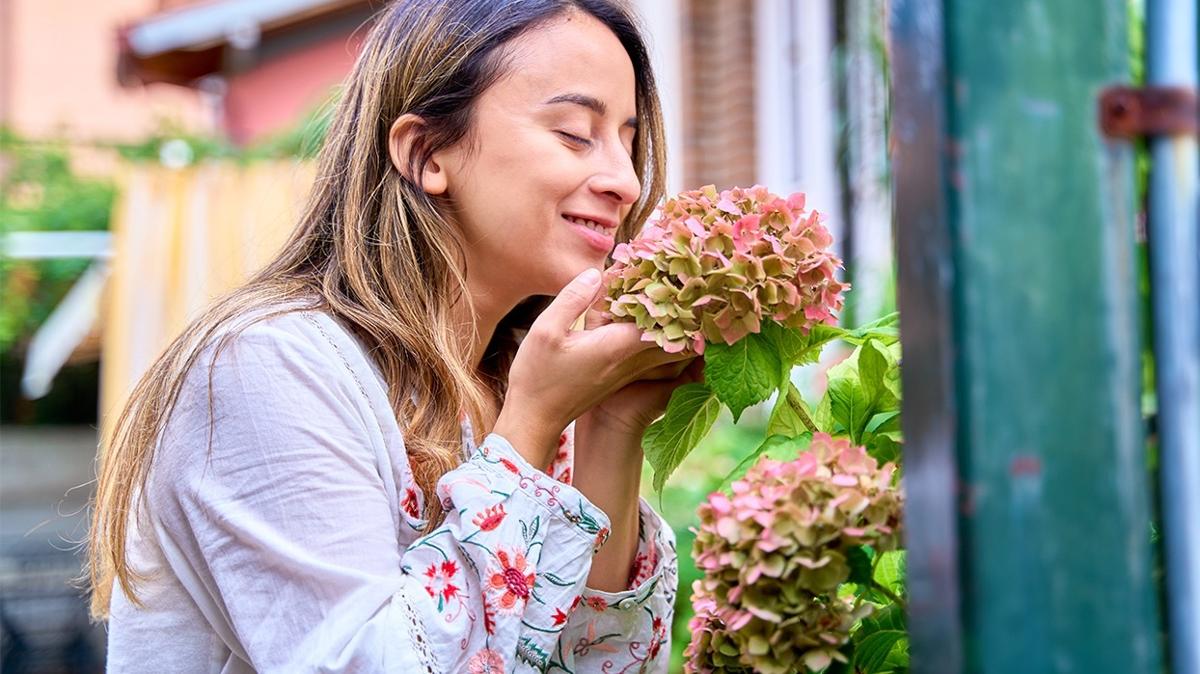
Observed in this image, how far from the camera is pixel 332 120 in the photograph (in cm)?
205

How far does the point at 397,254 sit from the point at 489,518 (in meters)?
0.50

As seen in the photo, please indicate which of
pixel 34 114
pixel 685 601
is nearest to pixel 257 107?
pixel 34 114

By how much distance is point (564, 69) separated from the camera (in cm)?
177

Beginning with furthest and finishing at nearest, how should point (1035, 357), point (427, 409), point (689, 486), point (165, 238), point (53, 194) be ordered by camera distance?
point (53, 194), point (165, 238), point (689, 486), point (427, 409), point (1035, 357)

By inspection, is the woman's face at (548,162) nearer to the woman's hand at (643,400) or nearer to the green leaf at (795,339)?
the woman's hand at (643,400)

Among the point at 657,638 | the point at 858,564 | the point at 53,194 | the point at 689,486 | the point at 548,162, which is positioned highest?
the point at 53,194

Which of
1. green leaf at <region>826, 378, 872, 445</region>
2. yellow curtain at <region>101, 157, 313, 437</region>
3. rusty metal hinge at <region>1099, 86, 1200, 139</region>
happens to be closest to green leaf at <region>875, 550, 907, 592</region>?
green leaf at <region>826, 378, 872, 445</region>

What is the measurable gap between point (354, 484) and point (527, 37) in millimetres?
692

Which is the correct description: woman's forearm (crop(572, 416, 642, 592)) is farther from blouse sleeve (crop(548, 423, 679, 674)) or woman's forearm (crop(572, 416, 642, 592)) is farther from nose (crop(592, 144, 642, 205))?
nose (crop(592, 144, 642, 205))

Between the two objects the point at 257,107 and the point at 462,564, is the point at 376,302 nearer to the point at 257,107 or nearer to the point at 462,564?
the point at 462,564

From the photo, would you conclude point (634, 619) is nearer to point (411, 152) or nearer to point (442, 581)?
point (442, 581)

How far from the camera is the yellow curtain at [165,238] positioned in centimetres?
614

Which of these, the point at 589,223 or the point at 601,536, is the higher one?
the point at 589,223

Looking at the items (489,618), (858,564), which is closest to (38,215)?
(489,618)
